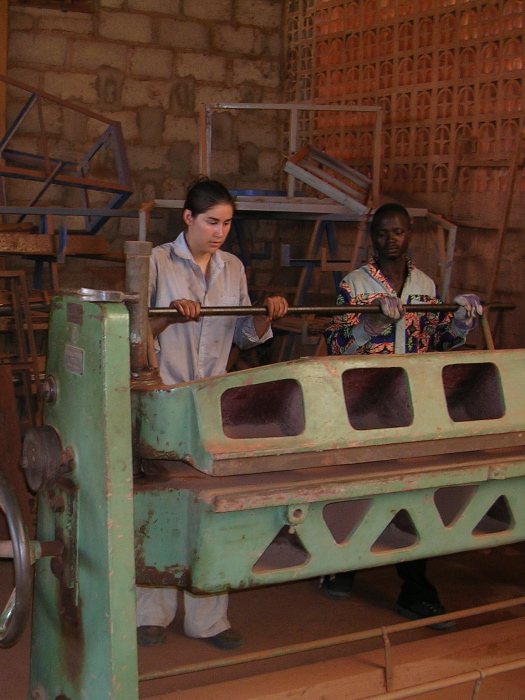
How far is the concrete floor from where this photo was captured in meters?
2.53

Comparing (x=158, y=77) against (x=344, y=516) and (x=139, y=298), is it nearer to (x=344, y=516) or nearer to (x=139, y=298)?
(x=139, y=298)

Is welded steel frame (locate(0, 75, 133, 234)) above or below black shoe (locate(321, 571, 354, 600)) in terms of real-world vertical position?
above

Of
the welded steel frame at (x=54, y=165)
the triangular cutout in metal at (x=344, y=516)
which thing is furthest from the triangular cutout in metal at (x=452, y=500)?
the welded steel frame at (x=54, y=165)

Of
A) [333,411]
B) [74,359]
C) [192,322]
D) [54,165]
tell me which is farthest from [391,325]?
[54,165]

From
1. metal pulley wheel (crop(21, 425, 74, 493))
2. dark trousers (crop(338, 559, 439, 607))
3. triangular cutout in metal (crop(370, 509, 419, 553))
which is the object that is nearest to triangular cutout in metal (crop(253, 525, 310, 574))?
triangular cutout in metal (crop(370, 509, 419, 553))

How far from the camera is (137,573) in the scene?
1877 millimetres

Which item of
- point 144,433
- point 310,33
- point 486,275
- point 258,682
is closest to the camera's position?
point 144,433

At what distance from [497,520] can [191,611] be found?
127cm

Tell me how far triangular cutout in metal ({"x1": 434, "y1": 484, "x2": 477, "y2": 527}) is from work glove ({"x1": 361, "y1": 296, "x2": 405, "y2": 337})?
0.60 m

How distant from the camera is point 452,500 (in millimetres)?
2225

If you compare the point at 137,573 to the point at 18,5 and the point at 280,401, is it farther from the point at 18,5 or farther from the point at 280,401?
the point at 18,5

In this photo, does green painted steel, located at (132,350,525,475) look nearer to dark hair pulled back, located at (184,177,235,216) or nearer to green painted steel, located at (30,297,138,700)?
green painted steel, located at (30,297,138,700)

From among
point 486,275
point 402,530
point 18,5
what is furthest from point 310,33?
point 402,530

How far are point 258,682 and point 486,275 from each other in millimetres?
3491
